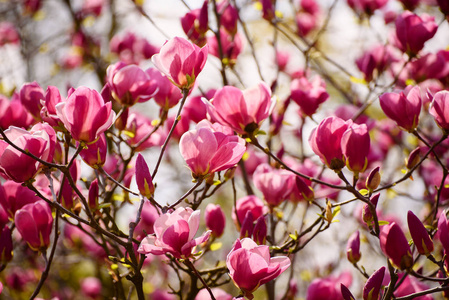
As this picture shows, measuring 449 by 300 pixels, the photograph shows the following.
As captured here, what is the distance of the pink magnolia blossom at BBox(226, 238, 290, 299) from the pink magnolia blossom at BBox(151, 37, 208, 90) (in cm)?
44

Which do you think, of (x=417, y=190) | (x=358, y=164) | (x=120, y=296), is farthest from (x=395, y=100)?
(x=417, y=190)

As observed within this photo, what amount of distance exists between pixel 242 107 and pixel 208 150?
152mm

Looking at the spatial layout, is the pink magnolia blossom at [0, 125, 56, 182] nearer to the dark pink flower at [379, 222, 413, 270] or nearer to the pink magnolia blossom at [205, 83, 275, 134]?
the pink magnolia blossom at [205, 83, 275, 134]

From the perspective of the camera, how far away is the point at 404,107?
1230 mm

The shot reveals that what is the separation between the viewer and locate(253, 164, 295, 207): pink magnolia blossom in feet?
4.73

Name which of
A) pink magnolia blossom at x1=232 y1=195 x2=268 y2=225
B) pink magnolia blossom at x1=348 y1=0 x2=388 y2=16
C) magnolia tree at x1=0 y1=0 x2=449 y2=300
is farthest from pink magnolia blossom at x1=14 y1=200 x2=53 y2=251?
pink magnolia blossom at x1=348 y1=0 x2=388 y2=16

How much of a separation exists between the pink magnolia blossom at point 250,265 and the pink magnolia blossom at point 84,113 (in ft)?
1.36

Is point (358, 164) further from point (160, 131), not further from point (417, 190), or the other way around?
point (417, 190)

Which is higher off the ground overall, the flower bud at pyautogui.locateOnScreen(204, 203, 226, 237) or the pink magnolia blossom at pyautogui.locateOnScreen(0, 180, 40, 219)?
the pink magnolia blossom at pyautogui.locateOnScreen(0, 180, 40, 219)

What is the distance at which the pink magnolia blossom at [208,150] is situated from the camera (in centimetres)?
107

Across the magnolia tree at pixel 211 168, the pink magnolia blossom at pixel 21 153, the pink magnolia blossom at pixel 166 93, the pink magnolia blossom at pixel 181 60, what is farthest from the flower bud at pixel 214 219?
the pink magnolia blossom at pixel 21 153

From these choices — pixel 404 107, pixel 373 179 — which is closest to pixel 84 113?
pixel 373 179

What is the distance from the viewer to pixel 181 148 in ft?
3.58

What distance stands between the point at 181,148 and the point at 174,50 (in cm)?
26
